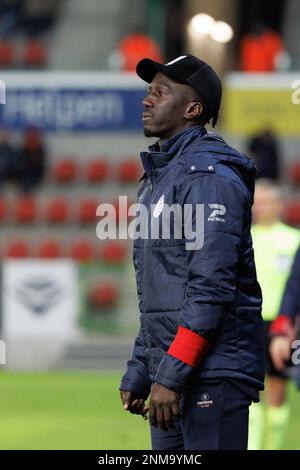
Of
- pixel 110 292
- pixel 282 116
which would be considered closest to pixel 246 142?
pixel 282 116

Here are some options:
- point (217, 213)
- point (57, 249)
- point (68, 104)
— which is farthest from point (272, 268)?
point (68, 104)

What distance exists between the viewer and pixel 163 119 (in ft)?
15.3

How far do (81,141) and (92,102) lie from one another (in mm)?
697

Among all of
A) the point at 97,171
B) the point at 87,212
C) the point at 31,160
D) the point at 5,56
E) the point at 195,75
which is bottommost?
the point at 87,212

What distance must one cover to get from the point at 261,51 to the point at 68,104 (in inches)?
133

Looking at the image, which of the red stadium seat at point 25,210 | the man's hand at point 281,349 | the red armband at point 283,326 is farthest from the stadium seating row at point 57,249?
the man's hand at point 281,349

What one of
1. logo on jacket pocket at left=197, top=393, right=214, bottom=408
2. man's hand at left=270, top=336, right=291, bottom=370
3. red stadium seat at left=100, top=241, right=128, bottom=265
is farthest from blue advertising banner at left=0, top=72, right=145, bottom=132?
logo on jacket pocket at left=197, top=393, right=214, bottom=408

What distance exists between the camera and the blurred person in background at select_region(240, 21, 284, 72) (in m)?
21.3

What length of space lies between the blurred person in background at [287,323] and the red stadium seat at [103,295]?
26.5ft

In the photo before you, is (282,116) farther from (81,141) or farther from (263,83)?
(81,141)

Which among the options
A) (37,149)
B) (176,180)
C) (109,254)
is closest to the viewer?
(176,180)

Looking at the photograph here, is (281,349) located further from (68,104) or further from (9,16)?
(9,16)

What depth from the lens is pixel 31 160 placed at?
21.4 m

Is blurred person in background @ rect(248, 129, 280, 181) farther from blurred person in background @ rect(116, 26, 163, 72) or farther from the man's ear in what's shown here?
the man's ear
